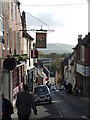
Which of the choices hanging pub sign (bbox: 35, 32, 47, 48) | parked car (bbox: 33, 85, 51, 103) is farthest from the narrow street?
hanging pub sign (bbox: 35, 32, 47, 48)

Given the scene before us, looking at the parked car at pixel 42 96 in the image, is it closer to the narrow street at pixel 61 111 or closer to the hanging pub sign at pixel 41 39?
the narrow street at pixel 61 111

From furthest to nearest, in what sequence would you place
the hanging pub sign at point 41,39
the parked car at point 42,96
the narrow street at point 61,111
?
the hanging pub sign at point 41,39
the parked car at point 42,96
the narrow street at point 61,111

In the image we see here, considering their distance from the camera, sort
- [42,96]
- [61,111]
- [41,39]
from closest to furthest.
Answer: [61,111], [42,96], [41,39]

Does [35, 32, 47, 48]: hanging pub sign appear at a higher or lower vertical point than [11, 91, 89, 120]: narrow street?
higher

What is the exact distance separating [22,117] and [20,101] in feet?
1.69

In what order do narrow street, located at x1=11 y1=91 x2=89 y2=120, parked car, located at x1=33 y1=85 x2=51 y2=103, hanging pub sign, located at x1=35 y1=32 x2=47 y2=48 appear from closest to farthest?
1. narrow street, located at x1=11 y1=91 x2=89 y2=120
2. parked car, located at x1=33 y1=85 x2=51 y2=103
3. hanging pub sign, located at x1=35 y1=32 x2=47 y2=48

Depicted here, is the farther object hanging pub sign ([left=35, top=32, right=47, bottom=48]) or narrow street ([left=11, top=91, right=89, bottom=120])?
hanging pub sign ([left=35, top=32, right=47, bottom=48])

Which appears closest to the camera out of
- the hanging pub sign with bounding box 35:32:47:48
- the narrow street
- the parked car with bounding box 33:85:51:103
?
the narrow street

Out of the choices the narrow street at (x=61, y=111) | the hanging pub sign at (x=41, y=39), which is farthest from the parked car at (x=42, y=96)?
the hanging pub sign at (x=41, y=39)

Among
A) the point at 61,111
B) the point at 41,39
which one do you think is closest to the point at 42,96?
the point at 41,39

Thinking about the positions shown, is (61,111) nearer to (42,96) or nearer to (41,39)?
(42,96)

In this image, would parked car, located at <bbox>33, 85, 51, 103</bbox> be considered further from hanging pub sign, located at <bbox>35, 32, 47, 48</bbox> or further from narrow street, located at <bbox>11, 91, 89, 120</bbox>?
hanging pub sign, located at <bbox>35, 32, 47, 48</bbox>

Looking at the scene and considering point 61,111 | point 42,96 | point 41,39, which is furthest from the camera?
point 41,39

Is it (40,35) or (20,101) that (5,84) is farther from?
(20,101)
